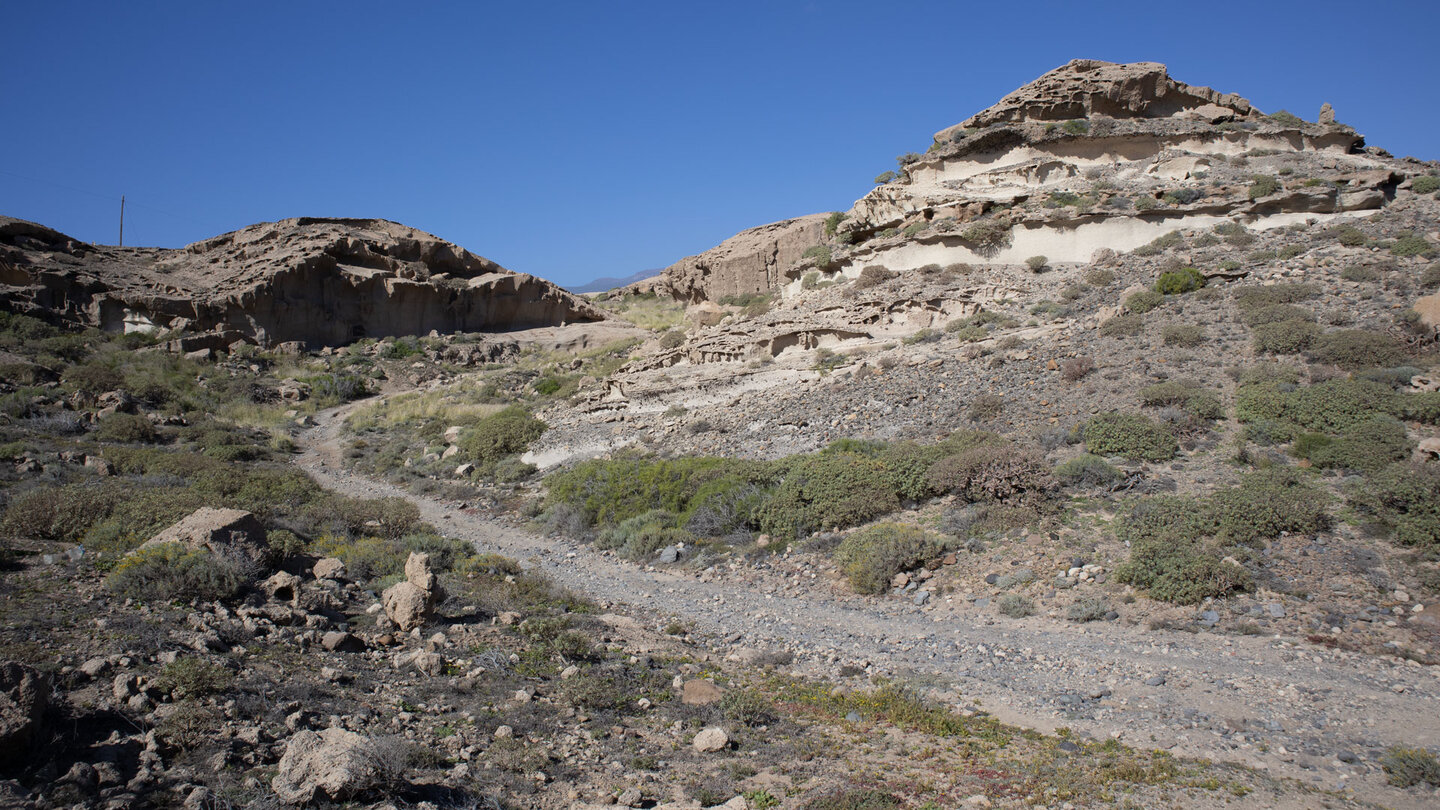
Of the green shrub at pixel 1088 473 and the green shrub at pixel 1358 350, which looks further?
the green shrub at pixel 1358 350

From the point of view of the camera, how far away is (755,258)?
105 ft

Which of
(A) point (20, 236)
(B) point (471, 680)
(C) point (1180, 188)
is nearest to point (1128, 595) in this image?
(B) point (471, 680)

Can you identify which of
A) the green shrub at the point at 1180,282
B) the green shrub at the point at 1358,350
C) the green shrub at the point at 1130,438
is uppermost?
the green shrub at the point at 1180,282

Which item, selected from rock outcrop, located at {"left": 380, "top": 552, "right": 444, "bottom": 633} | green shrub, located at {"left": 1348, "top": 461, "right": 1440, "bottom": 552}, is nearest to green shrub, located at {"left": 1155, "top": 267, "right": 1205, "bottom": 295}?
green shrub, located at {"left": 1348, "top": 461, "right": 1440, "bottom": 552}

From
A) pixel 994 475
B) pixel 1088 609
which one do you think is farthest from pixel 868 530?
pixel 1088 609

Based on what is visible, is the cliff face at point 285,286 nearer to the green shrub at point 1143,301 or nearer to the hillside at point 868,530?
the hillside at point 868,530

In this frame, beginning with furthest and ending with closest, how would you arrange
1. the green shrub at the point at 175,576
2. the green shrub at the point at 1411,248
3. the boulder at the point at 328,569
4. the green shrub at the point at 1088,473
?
the green shrub at the point at 1411,248 → the green shrub at the point at 1088,473 → the boulder at the point at 328,569 → the green shrub at the point at 175,576

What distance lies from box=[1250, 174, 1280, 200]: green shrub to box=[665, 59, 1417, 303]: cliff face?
0.03 meters

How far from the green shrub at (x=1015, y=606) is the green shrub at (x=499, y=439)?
486 inches

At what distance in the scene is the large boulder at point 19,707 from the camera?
11.6 feet

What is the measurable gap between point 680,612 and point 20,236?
33.5 m

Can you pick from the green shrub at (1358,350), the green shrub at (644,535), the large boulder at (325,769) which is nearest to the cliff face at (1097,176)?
the green shrub at (1358,350)

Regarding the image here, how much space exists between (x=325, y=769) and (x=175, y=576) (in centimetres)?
363

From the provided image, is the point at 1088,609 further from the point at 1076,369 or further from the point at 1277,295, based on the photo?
the point at 1277,295
